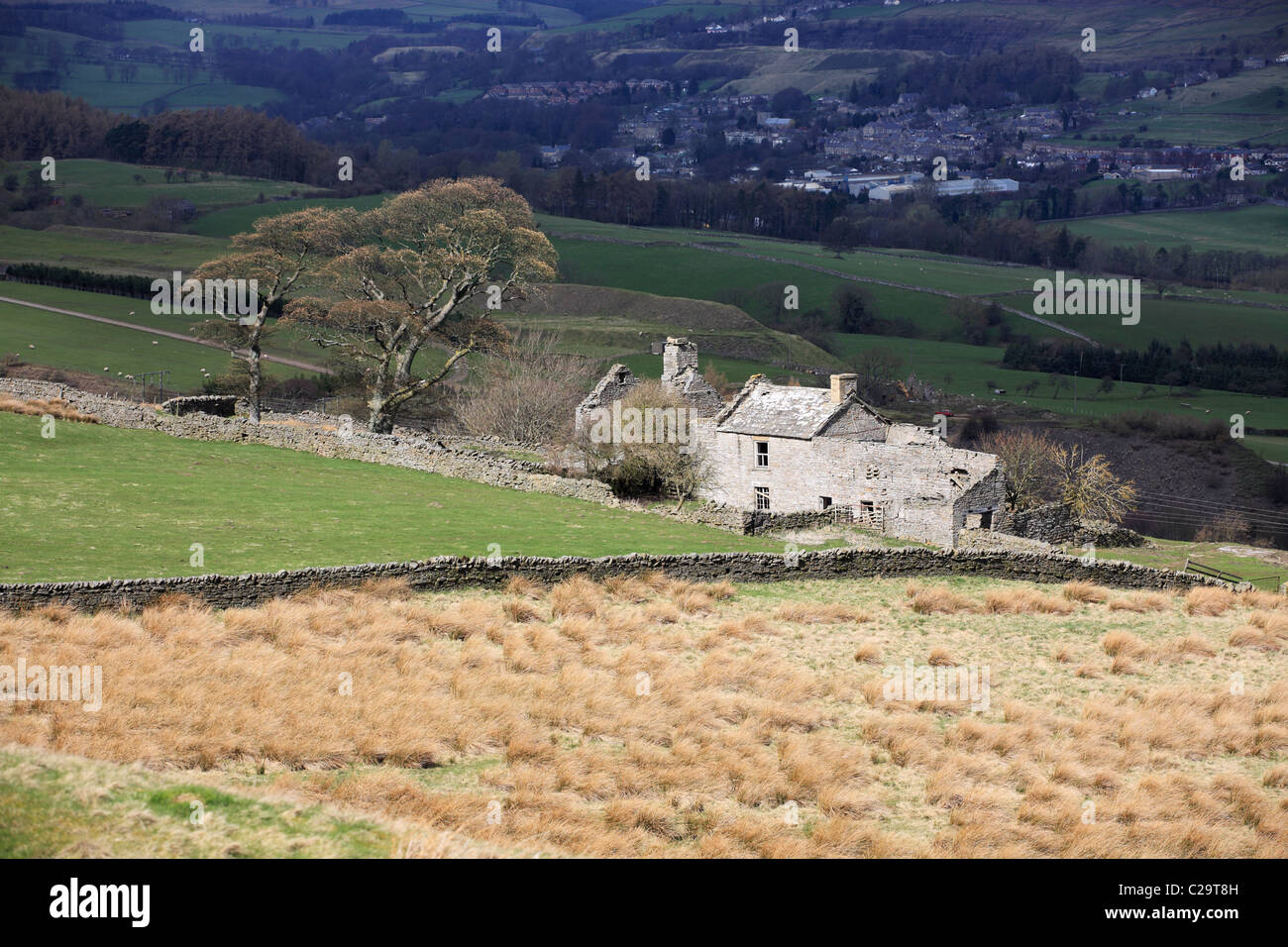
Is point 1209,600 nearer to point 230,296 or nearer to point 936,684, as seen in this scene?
point 936,684

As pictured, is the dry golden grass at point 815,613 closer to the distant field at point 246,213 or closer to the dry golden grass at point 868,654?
the dry golden grass at point 868,654

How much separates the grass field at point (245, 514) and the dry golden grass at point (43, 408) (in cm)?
84

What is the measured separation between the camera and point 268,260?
51.1m

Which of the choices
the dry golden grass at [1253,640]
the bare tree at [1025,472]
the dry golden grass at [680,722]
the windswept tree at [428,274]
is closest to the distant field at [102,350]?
the windswept tree at [428,274]

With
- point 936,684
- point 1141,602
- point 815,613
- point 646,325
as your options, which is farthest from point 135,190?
point 936,684

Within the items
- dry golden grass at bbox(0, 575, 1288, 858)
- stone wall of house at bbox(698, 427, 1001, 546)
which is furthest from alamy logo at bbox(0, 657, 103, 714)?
stone wall of house at bbox(698, 427, 1001, 546)

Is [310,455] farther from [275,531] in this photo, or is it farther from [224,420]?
[275,531]

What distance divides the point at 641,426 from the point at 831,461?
280 inches

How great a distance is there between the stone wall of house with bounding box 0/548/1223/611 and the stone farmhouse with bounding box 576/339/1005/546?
15.8 feet

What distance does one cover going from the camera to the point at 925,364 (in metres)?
132

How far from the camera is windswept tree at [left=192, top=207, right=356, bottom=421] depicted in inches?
1996

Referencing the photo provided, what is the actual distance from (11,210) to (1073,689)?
169594 millimetres
